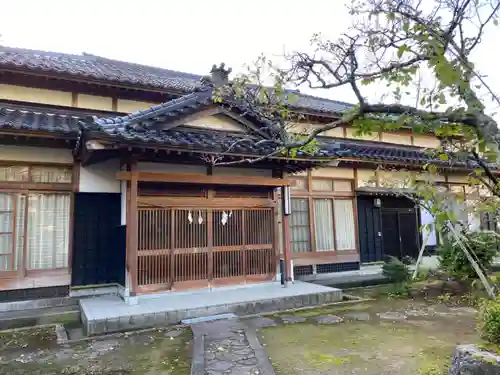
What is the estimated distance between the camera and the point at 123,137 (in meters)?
7.12

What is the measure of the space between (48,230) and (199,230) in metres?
3.53

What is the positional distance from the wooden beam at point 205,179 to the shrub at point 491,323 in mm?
5766

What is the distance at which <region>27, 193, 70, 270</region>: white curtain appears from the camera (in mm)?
8312

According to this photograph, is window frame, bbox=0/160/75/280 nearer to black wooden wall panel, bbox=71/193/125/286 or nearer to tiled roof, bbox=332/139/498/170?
black wooden wall panel, bbox=71/193/125/286

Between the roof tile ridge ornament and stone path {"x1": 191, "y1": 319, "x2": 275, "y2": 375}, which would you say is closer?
stone path {"x1": 191, "y1": 319, "x2": 275, "y2": 375}

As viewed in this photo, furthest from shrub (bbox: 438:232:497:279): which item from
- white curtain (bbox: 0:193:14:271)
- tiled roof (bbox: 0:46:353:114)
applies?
white curtain (bbox: 0:193:14:271)

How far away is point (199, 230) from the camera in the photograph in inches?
352

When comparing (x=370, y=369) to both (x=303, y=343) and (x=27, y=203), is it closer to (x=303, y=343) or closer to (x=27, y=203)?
(x=303, y=343)

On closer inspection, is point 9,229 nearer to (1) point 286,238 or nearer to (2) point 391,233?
(1) point 286,238

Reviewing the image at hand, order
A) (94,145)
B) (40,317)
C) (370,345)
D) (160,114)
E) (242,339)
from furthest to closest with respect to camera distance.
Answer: (160,114)
(40,317)
(94,145)
(242,339)
(370,345)

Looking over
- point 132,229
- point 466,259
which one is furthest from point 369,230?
point 132,229

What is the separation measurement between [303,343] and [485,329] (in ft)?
8.79

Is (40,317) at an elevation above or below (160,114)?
below

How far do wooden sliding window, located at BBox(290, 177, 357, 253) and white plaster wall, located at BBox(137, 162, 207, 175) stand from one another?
141 inches
